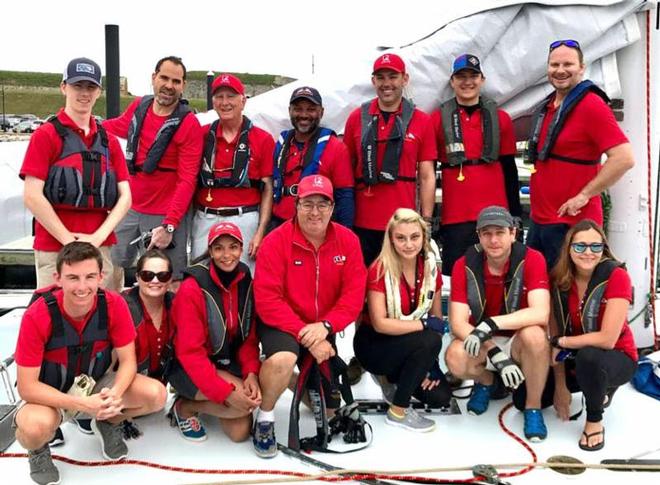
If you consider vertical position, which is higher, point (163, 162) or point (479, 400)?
point (163, 162)

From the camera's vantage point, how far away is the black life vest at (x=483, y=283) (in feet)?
12.2

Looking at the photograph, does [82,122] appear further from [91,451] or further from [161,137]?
[91,451]

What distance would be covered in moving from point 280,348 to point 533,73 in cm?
253

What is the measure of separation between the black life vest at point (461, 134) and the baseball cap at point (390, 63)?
40 centimetres

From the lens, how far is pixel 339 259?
3.65m

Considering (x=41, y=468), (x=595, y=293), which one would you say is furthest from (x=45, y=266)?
(x=595, y=293)

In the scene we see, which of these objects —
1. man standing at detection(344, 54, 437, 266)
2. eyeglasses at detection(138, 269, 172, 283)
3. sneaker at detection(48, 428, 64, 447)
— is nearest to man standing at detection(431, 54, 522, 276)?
man standing at detection(344, 54, 437, 266)

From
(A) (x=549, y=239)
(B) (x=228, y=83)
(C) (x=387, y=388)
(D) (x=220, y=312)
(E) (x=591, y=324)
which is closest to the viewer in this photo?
(D) (x=220, y=312)

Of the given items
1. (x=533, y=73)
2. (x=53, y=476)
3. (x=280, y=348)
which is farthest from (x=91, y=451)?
(x=533, y=73)

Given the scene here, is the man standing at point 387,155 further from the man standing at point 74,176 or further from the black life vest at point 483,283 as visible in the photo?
the man standing at point 74,176

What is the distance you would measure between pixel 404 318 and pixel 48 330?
1807mm

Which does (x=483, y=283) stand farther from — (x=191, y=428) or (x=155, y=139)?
(x=155, y=139)

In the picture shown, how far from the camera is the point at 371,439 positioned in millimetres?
3561

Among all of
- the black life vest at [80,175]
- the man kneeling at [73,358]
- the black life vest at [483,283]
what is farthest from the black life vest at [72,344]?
the black life vest at [483,283]
